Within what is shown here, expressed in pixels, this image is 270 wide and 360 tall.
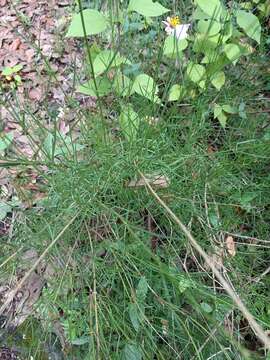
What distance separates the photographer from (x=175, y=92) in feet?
4.62

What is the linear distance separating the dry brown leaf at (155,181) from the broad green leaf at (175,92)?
287 mm

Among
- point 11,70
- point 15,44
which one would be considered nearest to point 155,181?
point 11,70

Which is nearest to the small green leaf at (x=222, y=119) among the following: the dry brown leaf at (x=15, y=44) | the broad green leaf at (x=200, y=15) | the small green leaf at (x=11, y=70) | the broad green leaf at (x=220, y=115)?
the broad green leaf at (x=220, y=115)

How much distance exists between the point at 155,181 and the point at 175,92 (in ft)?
1.15

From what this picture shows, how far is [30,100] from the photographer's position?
6.13 ft

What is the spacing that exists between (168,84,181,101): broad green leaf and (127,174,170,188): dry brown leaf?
29 centimetres

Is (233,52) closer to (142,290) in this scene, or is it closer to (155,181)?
(155,181)

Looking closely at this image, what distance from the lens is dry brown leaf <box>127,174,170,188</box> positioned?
4.00ft

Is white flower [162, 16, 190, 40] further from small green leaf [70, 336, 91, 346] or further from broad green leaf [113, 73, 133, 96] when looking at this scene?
small green leaf [70, 336, 91, 346]

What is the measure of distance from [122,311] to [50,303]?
0.71ft

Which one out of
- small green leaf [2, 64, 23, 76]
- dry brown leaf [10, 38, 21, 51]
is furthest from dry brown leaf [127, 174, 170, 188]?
dry brown leaf [10, 38, 21, 51]

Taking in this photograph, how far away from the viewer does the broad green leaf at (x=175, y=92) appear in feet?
4.54

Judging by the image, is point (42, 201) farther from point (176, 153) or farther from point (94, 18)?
point (94, 18)

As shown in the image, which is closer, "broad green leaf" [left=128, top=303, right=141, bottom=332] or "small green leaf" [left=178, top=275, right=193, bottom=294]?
"small green leaf" [left=178, top=275, right=193, bottom=294]
